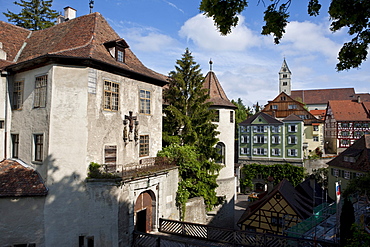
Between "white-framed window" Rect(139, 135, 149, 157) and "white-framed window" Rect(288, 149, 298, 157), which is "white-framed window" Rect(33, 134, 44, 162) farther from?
"white-framed window" Rect(288, 149, 298, 157)

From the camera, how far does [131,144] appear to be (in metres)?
14.0

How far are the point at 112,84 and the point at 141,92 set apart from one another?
223cm

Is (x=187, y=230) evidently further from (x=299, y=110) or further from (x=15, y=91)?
(x=299, y=110)

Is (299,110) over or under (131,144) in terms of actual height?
over

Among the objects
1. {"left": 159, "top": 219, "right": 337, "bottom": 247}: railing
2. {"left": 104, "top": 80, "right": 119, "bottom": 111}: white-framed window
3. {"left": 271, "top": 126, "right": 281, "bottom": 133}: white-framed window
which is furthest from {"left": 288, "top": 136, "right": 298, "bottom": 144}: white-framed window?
{"left": 104, "top": 80, "right": 119, "bottom": 111}: white-framed window

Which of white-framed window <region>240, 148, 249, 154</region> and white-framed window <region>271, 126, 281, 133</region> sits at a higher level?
white-framed window <region>271, 126, 281, 133</region>

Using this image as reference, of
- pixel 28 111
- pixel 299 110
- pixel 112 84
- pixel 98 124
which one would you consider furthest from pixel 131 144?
pixel 299 110

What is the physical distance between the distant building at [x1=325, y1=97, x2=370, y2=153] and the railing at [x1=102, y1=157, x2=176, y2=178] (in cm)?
3991

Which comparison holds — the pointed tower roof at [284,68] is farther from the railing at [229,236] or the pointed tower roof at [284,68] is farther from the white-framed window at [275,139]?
the railing at [229,236]

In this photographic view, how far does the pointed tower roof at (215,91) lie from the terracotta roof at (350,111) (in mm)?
30386

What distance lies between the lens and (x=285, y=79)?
73.8 meters

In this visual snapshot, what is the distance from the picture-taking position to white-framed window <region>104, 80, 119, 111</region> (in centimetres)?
1261

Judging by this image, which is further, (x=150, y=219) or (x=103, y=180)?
(x=150, y=219)

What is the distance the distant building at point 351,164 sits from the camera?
2539 centimetres
